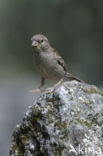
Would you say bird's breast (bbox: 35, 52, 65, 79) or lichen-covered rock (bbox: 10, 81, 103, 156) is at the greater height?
bird's breast (bbox: 35, 52, 65, 79)

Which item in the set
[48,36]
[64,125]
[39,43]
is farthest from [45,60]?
[48,36]

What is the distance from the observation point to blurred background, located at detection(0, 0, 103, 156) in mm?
12703

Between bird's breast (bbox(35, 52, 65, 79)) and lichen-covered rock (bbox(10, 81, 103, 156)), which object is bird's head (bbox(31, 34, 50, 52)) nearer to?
bird's breast (bbox(35, 52, 65, 79))

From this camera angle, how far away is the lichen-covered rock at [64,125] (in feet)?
14.5

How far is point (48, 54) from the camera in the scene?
7562 millimetres

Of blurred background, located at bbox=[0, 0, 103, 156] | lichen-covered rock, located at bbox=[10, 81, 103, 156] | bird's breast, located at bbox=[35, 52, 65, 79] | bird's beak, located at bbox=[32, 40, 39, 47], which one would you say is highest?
blurred background, located at bbox=[0, 0, 103, 156]

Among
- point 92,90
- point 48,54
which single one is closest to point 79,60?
point 48,54

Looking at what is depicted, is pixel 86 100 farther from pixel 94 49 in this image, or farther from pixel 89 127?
pixel 94 49

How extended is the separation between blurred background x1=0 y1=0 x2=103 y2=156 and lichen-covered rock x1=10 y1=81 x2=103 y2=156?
232 inches

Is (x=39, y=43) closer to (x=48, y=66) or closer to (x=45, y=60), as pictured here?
(x=45, y=60)

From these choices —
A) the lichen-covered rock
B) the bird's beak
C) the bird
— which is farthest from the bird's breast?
the lichen-covered rock

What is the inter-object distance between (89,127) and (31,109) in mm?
650

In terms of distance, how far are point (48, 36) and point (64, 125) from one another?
1109cm

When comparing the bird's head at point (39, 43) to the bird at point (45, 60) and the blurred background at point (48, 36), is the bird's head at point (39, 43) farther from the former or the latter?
the blurred background at point (48, 36)
